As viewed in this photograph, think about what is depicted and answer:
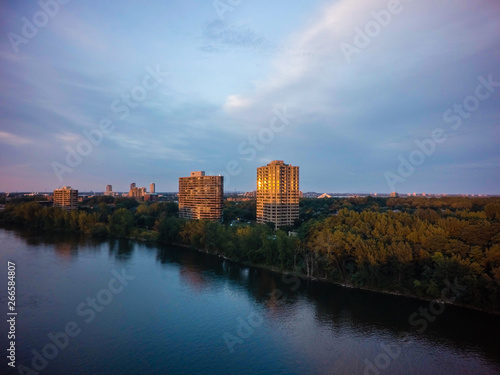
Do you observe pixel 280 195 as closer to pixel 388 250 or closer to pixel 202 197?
pixel 202 197

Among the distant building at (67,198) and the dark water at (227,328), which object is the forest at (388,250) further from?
the distant building at (67,198)

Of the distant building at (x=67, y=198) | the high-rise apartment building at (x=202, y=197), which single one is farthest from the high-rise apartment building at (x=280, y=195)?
the distant building at (x=67, y=198)

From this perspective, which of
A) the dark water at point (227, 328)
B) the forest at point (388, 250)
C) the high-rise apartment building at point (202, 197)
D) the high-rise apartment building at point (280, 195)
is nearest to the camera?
the dark water at point (227, 328)

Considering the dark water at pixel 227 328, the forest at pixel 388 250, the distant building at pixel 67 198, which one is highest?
the distant building at pixel 67 198

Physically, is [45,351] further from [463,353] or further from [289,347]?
[463,353]

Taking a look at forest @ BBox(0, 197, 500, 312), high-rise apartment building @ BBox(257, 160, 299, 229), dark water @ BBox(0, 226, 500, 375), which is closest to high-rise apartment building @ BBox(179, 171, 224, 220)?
high-rise apartment building @ BBox(257, 160, 299, 229)

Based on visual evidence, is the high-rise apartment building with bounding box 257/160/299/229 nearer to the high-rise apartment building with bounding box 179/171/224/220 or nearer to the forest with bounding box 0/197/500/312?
the high-rise apartment building with bounding box 179/171/224/220

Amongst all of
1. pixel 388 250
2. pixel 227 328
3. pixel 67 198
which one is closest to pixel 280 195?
pixel 388 250
